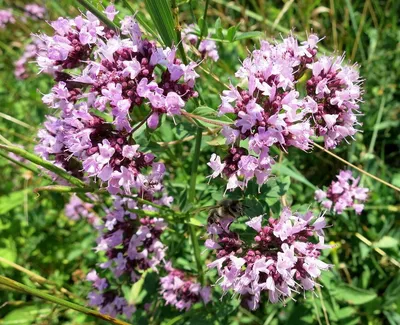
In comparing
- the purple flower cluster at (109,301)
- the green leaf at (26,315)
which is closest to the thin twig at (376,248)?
the purple flower cluster at (109,301)

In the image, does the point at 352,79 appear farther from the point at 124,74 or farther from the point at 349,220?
the point at 349,220

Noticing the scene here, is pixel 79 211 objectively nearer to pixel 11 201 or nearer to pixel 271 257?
pixel 11 201

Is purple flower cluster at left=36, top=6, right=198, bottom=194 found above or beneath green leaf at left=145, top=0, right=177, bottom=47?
beneath

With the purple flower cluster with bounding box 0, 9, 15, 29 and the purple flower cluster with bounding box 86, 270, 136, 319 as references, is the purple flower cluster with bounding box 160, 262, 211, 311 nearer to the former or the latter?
the purple flower cluster with bounding box 86, 270, 136, 319

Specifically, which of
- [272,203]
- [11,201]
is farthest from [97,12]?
[11,201]

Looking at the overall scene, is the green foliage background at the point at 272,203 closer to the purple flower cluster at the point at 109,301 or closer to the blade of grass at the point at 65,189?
the purple flower cluster at the point at 109,301

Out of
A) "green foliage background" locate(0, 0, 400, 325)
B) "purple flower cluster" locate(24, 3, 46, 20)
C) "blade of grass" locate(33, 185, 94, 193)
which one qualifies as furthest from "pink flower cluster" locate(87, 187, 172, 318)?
"purple flower cluster" locate(24, 3, 46, 20)
